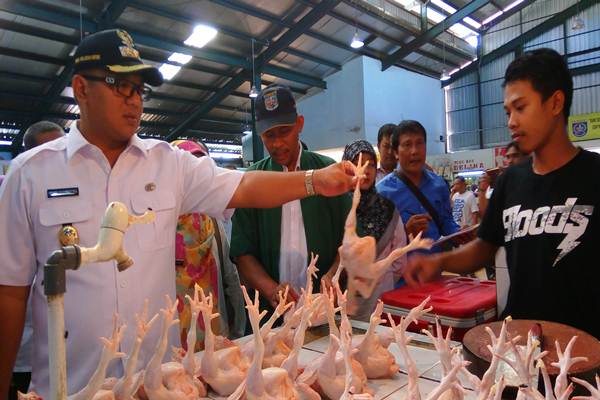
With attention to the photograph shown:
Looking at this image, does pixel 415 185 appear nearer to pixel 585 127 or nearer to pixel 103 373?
pixel 103 373

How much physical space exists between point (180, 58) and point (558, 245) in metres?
9.93

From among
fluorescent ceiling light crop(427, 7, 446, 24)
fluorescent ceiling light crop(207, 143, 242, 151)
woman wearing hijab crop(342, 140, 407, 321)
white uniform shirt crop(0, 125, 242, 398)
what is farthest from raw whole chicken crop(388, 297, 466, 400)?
fluorescent ceiling light crop(207, 143, 242, 151)

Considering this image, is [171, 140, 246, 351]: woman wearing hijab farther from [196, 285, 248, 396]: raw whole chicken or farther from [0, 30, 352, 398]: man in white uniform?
[196, 285, 248, 396]: raw whole chicken

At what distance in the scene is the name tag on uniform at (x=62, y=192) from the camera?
140cm

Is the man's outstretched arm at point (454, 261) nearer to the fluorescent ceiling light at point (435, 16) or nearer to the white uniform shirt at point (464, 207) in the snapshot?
the white uniform shirt at point (464, 207)

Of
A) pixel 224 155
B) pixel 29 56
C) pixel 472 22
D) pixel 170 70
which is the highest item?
pixel 472 22

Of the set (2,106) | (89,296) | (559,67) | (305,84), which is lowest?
(89,296)

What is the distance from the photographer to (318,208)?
6.95 feet

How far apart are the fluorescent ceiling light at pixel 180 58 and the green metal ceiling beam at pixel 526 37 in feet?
33.5

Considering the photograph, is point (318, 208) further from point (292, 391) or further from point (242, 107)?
point (242, 107)

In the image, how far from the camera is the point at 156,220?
5.05 feet

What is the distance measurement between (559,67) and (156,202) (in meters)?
1.49

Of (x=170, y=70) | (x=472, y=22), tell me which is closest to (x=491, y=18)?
(x=472, y=22)

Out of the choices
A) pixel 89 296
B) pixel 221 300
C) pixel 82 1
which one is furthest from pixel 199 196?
pixel 82 1
